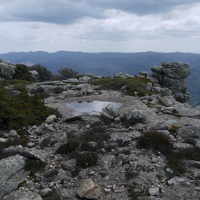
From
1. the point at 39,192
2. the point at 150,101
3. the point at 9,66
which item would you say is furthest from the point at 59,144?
the point at 9,66

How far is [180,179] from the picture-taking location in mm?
12070

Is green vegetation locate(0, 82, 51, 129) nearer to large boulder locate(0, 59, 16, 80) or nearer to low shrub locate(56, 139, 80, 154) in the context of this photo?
low shrub locate(56, 139, 80, 154)

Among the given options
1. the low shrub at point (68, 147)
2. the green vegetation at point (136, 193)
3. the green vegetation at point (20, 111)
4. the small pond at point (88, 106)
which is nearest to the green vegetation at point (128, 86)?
the small pond at point (88, 106)

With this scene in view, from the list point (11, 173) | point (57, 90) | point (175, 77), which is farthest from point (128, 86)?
point (11, 173)

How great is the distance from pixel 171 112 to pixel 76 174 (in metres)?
14.8

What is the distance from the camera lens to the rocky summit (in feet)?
37.2

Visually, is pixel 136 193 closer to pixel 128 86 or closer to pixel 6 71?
pixel 128 86

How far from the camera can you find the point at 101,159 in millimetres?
14102

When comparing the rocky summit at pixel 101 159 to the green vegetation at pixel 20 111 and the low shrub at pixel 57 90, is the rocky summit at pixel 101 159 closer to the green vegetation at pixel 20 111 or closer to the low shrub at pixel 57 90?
the green vegetation at pixel 20 111

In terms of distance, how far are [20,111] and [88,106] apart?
9.23 metres

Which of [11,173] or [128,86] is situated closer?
[11,173]

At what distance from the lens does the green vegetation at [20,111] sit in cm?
1869

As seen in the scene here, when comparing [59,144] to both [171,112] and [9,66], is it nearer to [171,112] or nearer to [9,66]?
[171,112]

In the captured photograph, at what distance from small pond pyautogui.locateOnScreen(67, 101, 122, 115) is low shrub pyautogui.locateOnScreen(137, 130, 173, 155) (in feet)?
30.6
